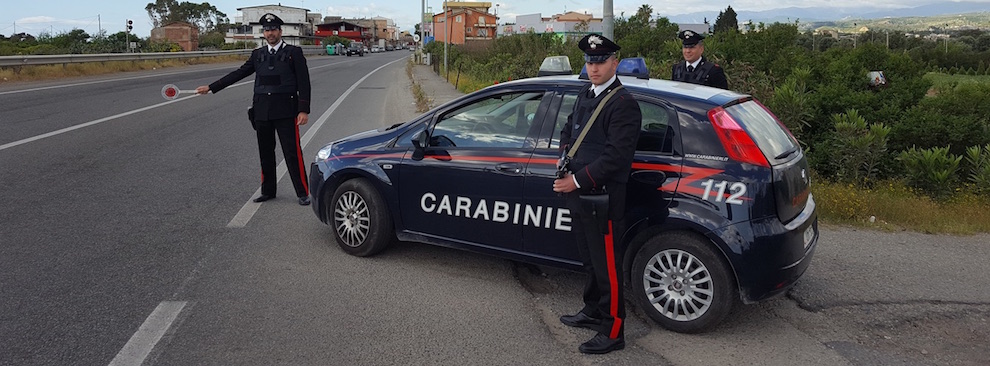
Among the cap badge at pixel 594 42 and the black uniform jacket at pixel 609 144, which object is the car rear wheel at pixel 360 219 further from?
the cap badge at pixel 594 42

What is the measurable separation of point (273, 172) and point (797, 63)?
9.03 metres

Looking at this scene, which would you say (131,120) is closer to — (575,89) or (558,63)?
(558,63)

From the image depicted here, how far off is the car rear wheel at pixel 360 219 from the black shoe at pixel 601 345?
2.07 metres

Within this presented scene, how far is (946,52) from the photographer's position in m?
34.7

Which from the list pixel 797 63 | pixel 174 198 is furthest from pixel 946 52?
pixel 174 198

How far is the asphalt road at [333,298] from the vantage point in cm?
409

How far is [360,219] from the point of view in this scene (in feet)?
18.9

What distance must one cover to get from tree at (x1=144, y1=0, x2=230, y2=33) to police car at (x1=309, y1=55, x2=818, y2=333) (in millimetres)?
118441

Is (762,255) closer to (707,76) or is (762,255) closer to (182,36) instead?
(707,76)

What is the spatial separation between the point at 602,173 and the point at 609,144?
15 cm

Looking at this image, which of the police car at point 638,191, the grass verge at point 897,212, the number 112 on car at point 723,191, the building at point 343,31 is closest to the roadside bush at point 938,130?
the grass verge at point 897,212

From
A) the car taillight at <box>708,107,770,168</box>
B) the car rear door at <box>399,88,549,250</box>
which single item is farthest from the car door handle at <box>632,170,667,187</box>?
the car rear door at <box>399,88,549,250</box>

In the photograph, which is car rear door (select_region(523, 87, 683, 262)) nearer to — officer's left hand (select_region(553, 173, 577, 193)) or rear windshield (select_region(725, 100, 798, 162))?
rear windshield (select_region(725, 100, 798, 162))

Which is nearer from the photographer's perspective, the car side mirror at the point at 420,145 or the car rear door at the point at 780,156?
the car rear door at the point at 780,156
